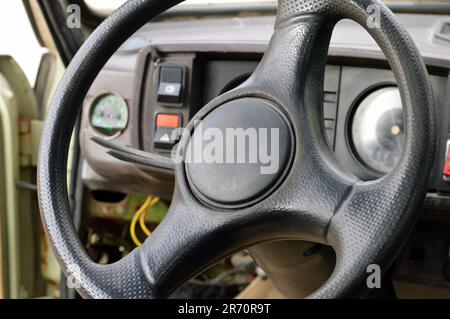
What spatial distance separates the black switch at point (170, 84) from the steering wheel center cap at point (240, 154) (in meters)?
0.38

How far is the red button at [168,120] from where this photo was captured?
48.6 inches

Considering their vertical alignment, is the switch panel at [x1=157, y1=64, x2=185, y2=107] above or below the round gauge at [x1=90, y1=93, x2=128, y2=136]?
above

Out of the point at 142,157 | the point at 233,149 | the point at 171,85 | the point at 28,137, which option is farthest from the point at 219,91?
the point at 28,137

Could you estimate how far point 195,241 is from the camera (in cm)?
83

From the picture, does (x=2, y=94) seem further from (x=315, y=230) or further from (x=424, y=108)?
(x=424, y=108)

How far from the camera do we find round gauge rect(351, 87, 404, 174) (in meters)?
1.06

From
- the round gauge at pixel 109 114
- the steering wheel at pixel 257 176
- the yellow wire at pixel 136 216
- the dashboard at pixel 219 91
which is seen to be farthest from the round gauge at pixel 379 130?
the yellow wire at pixel 136 216

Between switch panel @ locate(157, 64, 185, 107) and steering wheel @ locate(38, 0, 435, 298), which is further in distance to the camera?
switch panel @ locate(157, 64, 185, 107)

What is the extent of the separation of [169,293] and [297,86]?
1.07 feet

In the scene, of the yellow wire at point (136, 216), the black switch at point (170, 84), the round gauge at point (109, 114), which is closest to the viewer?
Result: the black switch at point (170, 84)

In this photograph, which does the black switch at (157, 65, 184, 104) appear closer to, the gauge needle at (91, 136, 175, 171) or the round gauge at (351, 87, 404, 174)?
the gauge needle at (91, 136, 175, 171)

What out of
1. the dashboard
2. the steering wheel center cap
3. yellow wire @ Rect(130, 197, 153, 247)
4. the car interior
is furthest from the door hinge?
the steering wheel center cap

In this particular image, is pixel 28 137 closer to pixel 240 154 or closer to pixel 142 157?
pixel 142 157

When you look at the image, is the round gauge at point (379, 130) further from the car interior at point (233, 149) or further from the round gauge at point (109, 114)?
the round gauge at point (109, 114)
